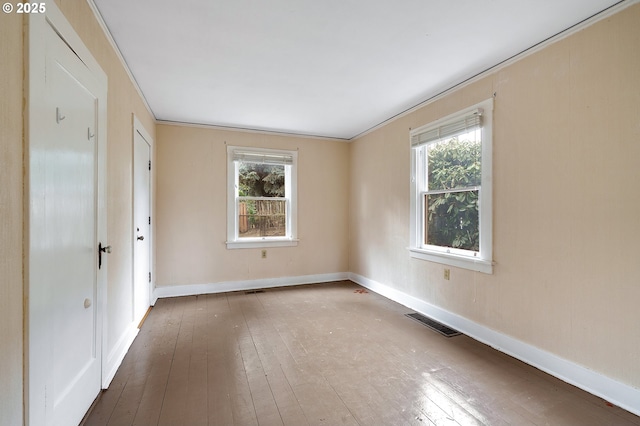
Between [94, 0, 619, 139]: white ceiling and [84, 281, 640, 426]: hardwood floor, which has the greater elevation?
[94, 0, 619, 139]: white ceiling

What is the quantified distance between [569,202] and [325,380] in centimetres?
213

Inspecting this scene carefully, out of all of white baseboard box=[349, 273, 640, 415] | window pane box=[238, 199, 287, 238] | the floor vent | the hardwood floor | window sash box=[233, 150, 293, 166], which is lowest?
the hardwood floor

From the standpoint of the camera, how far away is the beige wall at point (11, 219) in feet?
3.34

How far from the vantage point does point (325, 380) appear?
2102mm

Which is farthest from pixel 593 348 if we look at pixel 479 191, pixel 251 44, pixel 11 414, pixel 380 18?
pixel 251 44

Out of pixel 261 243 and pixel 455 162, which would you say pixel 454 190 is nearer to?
pixel 455 162

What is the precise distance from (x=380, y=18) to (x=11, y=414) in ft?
8.69

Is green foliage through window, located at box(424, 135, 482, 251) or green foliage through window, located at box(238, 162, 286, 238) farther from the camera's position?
green foliage through window, located at box(238, 162, 286, 238)

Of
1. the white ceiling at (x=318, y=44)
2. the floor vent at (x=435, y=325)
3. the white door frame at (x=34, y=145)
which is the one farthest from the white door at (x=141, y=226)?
the floor vent at (x=435, y=325)

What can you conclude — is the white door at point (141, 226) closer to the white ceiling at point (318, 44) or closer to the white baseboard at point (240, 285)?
the white baseboard at point (240, 285)

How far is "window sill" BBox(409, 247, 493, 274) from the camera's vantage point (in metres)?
2.69

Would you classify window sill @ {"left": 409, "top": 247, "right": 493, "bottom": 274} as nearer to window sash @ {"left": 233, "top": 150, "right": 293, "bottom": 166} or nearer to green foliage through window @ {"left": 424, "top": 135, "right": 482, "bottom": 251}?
green foliage through window @ {"left": 424, "top": 135, "right": 482, "bottom": 251}

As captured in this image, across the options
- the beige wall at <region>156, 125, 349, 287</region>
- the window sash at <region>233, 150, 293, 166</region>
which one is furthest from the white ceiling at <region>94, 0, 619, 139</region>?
the window sash at <region>233, 150, 293, 166</region>

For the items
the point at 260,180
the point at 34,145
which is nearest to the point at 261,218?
the point at 260,180
